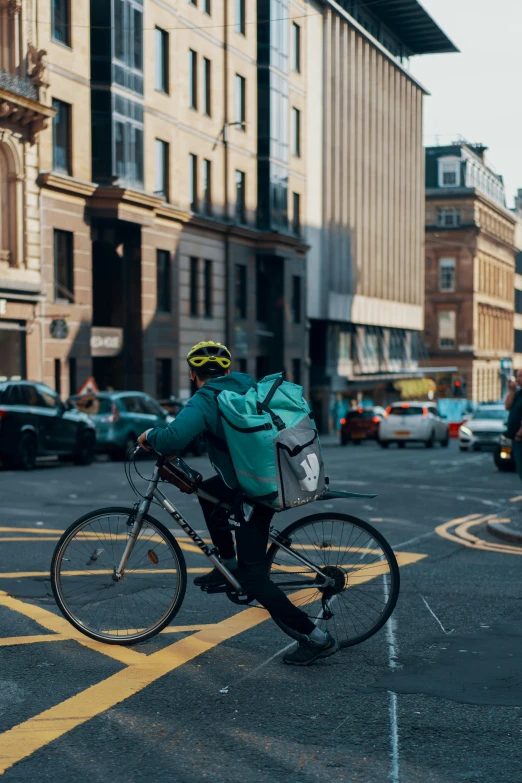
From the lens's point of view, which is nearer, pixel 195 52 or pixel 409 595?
pixel 409 595

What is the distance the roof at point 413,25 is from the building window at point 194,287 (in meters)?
26.5

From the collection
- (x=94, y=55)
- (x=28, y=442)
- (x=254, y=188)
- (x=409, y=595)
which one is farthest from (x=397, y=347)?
(x=409, y=595)

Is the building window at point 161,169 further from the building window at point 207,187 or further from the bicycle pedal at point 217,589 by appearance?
the bicycle pedal at point 217,589

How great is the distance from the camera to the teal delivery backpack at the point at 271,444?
19.6 feet

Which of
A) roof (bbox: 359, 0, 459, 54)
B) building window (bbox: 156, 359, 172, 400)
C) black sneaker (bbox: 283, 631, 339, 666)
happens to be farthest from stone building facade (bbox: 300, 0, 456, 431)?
black sneaker (bbox: 283, 631, 339, 666)

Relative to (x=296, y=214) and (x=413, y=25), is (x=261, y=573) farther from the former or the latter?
(x=413, y=25)

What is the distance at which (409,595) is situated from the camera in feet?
27.1

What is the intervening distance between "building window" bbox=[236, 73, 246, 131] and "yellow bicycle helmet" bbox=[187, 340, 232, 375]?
142ft

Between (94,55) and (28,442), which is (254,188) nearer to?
(94,55)

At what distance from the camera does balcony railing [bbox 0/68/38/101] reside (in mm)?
31891

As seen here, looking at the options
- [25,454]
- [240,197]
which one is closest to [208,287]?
[240,197]

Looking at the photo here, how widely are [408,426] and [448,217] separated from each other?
63771mm

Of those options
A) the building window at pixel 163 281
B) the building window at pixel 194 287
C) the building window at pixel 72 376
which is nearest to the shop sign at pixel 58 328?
the building window at pixel 72 376

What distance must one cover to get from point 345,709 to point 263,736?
21.5 inches
